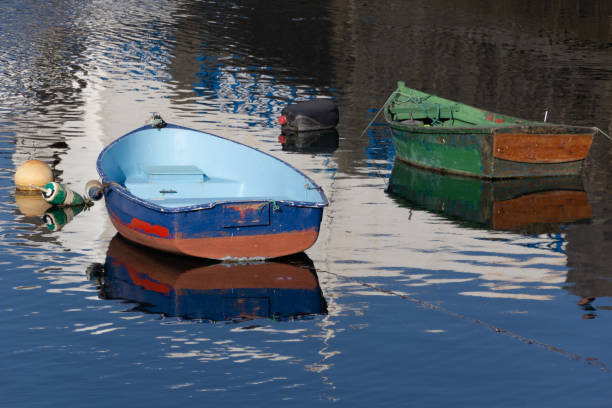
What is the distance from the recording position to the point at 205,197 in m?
20.2

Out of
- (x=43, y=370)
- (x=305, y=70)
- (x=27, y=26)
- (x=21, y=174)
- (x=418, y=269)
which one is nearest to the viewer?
(x=43, y=370)

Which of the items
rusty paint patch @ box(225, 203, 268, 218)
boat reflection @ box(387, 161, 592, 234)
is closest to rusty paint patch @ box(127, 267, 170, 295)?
rusty paint patch @ box(225, 203, 268, 218)

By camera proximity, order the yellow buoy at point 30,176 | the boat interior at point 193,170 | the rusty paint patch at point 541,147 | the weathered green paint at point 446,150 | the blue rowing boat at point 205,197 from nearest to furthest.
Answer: the blue rowing boat at point 205,197 → the boat interior at point 193,170 → the yellow buoy at point 30,176 → the rusty paint patch at point 541,147 → the weathered green paint at point 446,150

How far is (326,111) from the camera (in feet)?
102

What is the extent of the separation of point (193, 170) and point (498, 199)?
6711 mm

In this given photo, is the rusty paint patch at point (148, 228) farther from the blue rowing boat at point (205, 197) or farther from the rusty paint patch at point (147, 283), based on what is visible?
the rusty paint patch at point (147, 283)

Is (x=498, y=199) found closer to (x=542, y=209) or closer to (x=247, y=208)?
(x=542, y=209)

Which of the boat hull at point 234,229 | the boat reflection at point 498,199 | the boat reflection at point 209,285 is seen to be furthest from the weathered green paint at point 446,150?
the boat hull at point 234,229

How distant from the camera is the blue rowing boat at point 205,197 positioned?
16984mm

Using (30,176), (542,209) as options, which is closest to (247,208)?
(30,176)

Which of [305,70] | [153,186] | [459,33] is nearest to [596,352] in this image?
[153,186]

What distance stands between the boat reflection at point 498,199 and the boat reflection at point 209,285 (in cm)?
492

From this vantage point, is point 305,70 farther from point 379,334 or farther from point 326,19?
point 379,334

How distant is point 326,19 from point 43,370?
54.8 meters
